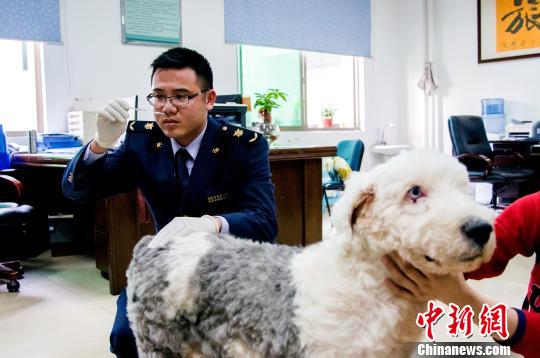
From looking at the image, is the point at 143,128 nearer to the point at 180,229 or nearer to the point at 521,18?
the point at 180,229

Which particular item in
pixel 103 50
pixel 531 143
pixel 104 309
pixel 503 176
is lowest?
pixel 104 309

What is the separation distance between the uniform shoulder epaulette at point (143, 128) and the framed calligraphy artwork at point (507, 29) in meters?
5.51

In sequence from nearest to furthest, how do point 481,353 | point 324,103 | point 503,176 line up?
point 481,353 < point 503,176 < point 324,103

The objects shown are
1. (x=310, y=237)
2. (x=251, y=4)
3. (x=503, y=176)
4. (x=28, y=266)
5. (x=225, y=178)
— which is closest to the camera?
(x=225, y=178)

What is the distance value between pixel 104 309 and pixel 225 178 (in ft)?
5.11

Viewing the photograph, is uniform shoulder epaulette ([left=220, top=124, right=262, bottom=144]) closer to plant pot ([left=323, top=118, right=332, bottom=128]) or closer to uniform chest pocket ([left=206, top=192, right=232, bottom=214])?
uniform chest pocket ([left=206, top=192, right=232, bottom=214])

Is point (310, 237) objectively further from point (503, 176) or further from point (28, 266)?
point (503, 176)

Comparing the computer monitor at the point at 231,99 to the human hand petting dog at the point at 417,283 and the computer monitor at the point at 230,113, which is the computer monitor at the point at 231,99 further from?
the human hand petting dog at the point at 417,283

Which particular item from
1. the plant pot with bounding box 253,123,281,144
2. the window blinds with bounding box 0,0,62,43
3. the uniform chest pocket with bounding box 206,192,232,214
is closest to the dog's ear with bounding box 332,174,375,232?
the uniform chest pocket with bounding box 206,192,232,214

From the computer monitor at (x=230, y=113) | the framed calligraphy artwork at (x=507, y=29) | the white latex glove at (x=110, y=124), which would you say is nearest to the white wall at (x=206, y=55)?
the framed calligraphy artwork at (x=507, y=29)

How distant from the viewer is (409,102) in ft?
23.0

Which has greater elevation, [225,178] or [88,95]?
[88,95]

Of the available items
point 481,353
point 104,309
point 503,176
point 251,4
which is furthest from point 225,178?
point 251,4

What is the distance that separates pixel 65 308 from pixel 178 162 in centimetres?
166
